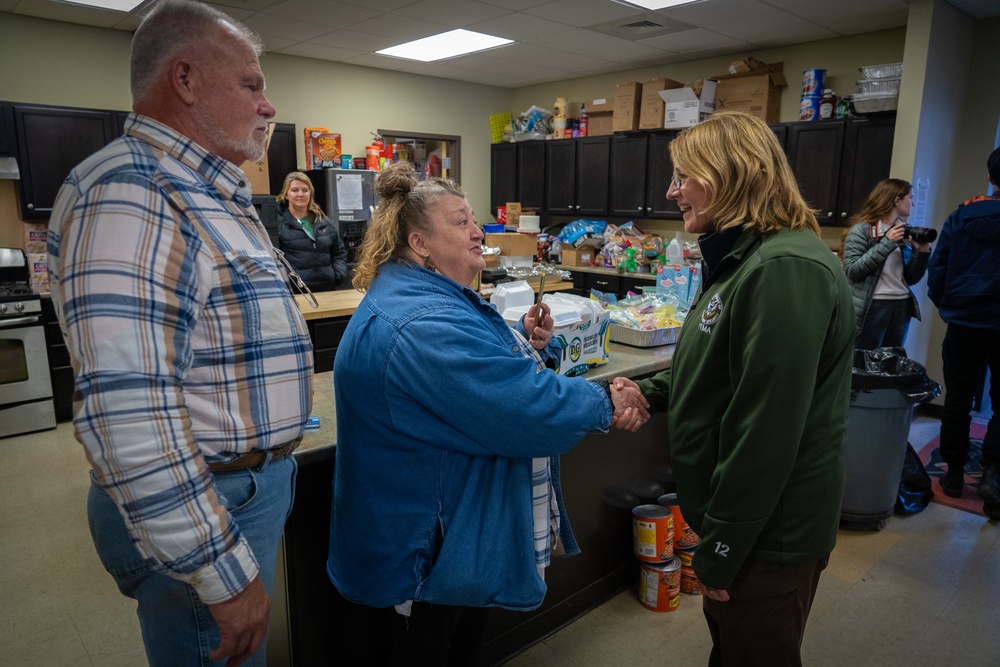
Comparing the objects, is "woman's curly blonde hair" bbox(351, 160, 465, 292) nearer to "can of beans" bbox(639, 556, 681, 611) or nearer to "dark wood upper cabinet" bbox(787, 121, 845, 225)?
"can of beans" bbox(639, 556, 681, 611)

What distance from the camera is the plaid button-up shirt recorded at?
84 centimetres

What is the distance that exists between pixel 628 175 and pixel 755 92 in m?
1.32

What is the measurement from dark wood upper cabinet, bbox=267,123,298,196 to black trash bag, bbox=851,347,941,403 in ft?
15.0

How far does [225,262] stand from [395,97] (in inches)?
235

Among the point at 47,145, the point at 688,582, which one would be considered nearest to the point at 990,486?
the point at 688,582

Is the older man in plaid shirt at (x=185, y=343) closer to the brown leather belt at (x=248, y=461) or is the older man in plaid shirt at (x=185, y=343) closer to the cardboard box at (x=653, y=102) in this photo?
the brown leather belt at (x=248, y=461)

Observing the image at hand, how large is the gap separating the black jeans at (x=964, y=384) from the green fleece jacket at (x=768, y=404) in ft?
8.60

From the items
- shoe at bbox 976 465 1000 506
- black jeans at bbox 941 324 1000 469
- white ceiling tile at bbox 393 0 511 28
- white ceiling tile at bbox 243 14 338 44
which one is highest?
white ceiling tile at bbox 393 0 511 28

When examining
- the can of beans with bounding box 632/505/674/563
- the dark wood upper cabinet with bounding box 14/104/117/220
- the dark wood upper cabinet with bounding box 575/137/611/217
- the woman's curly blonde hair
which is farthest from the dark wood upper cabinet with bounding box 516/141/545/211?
the woman's curly blonde hair

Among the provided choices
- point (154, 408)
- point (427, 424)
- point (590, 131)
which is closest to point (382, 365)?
point (427, 424)

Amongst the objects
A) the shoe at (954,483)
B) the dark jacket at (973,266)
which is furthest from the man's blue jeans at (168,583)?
the shoe at (954,483)

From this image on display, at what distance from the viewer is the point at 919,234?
139 inches

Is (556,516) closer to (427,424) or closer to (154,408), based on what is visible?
(427,424)

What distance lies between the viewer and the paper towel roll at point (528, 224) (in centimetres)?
623
